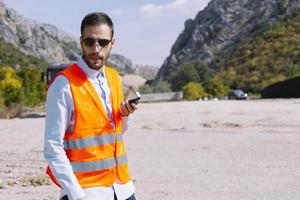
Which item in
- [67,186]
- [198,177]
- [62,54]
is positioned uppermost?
[62,54]

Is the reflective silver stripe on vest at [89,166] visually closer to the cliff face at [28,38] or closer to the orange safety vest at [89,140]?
the orange safety vest at [89,140]

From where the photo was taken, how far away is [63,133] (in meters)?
2.89

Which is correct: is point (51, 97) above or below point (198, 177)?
above

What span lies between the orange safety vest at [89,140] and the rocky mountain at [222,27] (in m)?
105

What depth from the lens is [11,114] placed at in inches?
1521

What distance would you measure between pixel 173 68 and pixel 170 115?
11132cm

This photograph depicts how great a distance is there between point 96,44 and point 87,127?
0.43 m

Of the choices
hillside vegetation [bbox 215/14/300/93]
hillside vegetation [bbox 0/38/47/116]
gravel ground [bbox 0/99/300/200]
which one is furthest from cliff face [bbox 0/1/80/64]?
gravel ground [bbox 0/99/300/200]

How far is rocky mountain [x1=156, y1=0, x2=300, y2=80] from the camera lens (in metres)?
115

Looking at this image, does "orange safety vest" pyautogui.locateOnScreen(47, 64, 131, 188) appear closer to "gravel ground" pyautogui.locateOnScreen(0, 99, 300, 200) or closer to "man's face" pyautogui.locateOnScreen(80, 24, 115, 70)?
"man's face" pyautogui.locateOnScreen(80, 24, 115, 70)

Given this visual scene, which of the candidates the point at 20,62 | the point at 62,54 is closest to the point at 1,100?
the point at 20,62

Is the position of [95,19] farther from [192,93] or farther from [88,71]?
[192,93]

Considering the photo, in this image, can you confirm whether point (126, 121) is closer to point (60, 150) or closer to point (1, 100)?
point (60, 150)

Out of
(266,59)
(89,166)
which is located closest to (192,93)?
(266,59)
